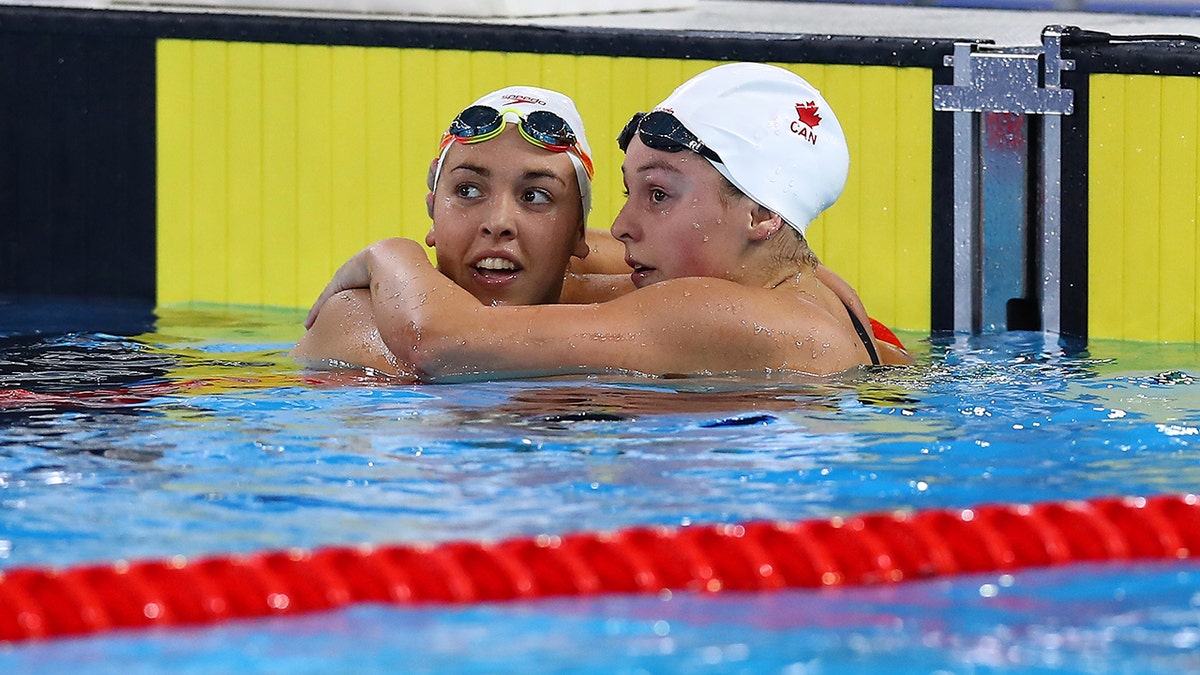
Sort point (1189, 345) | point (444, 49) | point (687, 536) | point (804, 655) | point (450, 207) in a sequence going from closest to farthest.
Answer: point (804, 655)
point (687, 536)
point (450, 207)
point (1189, 345)
point (444, 49)

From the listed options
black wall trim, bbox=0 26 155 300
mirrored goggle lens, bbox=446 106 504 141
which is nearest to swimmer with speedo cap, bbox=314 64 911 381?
mirrored goggle lens, bbox=446 106 504 141

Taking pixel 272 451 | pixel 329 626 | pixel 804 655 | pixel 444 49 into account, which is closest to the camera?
pixel 804 655

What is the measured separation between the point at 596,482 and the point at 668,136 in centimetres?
108

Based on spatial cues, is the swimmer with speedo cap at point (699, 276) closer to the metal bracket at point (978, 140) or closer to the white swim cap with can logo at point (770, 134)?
the white swim cap with can logo at point (770, 134)

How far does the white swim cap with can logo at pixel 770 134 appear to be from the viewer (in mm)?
4074

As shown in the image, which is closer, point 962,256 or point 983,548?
point 983,548

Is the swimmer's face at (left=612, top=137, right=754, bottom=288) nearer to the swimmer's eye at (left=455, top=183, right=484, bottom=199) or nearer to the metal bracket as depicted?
the swimmer's eye at (left=455, top=183, right=484, bottom=199)

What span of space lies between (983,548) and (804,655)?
577mm

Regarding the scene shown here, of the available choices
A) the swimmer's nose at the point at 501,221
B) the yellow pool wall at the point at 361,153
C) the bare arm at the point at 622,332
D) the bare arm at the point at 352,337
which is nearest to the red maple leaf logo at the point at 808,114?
the bare arm at the point at 622,332

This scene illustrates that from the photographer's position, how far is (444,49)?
5965 millimetres

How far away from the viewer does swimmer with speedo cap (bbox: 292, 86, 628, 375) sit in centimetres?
414

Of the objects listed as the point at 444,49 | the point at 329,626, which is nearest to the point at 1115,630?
the point at 329,626

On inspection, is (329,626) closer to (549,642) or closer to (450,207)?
(549,642)

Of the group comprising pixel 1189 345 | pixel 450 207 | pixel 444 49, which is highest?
pixel 444 49
